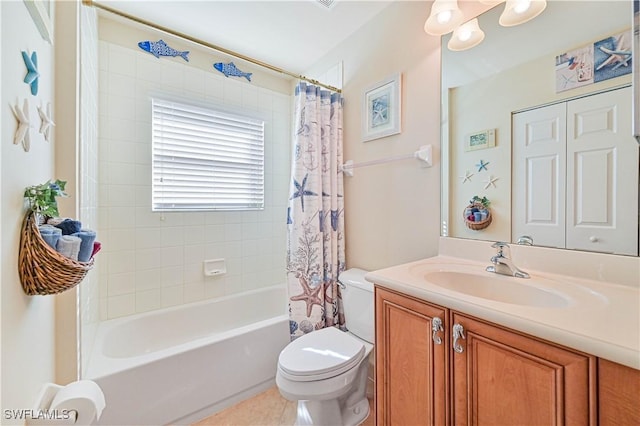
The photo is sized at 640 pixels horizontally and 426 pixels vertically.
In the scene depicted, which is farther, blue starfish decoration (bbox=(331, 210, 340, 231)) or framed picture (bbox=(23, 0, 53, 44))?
blue starfish decoration (bbox=(331, 210, 340, 231))

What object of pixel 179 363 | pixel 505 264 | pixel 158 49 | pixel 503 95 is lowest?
pixel 179 363

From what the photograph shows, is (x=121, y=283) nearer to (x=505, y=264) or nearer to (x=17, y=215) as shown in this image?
(x=17, y=215)

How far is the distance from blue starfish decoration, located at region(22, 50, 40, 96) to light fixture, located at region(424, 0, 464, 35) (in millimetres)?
1542

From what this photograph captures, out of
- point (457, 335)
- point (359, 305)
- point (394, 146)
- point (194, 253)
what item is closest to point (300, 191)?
point (394, 146)

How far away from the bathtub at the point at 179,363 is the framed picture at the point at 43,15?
1380mm

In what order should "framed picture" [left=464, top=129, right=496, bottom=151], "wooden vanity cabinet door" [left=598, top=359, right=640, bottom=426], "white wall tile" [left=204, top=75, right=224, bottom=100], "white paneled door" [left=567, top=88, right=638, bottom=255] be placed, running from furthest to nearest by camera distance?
"white wall tile" [left=204, top=75, right=224, bottom=100] → "framed picture" [left=464, top=129, right=496, bottom=151] → "white paneled door" [left=567, top=88, right=638, bottom=255] → "wooden vanity cabinet door" [left=598, top=359, right=640, bottom=426]

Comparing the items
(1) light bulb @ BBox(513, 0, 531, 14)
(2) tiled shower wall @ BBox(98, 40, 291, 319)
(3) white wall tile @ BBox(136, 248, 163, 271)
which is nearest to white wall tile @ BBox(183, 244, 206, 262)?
(2) tiled shower wall @ BBox(98, 40, 291, 319)

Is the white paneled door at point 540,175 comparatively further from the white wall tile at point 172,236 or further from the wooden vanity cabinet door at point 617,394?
the white wall tile at point 172,236

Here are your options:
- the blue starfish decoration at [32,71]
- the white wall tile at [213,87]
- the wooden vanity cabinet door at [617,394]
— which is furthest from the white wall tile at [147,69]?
the wooden vanity cabinet door at [617,394]

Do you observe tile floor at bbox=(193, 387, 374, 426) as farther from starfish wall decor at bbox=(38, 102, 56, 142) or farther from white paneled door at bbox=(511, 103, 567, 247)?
starfish wall decor at bbox=(38, 102, 56, 142)

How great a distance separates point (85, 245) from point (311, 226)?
122 cm

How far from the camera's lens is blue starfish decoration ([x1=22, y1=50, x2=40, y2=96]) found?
69cm

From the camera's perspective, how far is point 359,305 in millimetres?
1574

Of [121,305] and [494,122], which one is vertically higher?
[494,122]
